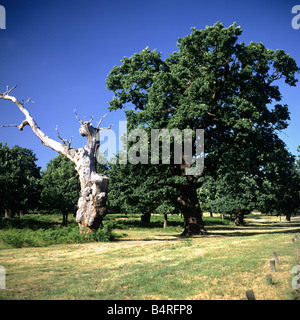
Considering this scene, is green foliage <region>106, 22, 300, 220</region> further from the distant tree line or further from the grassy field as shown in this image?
the grassy field

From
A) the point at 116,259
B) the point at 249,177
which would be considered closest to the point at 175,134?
the point at 249,177

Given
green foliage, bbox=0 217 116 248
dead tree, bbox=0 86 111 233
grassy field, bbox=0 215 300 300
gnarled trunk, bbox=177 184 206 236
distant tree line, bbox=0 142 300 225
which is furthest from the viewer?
gnarled trunk, bbox=177 184 206 236

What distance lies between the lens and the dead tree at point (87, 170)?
20.6 metres

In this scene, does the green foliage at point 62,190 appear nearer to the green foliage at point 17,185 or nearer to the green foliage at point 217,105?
the green foliage at point 17,185

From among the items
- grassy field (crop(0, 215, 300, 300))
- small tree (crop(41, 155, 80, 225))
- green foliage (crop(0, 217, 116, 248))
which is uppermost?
small tree (crop(41, 155, 80, 225))

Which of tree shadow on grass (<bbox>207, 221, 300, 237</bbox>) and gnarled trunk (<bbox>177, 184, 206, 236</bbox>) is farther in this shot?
tree shadow on grass (<bbox>207, 221, 300, 237</bbox>)

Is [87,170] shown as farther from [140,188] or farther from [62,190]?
[62,190]

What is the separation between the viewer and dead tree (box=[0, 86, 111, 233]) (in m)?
20.6

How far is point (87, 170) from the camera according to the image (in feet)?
71.8

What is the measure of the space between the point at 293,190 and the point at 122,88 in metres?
39.6

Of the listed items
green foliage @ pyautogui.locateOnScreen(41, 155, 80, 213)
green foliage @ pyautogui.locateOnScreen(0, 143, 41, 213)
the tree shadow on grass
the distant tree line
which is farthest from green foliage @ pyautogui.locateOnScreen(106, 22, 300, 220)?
green foliage @ pyautogui.locateOnScreen(0, 143, 41, 213)

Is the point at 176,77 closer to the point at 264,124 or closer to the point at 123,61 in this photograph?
the point at 123,61

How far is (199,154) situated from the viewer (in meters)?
25.7

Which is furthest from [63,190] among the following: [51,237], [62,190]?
[51,237]
